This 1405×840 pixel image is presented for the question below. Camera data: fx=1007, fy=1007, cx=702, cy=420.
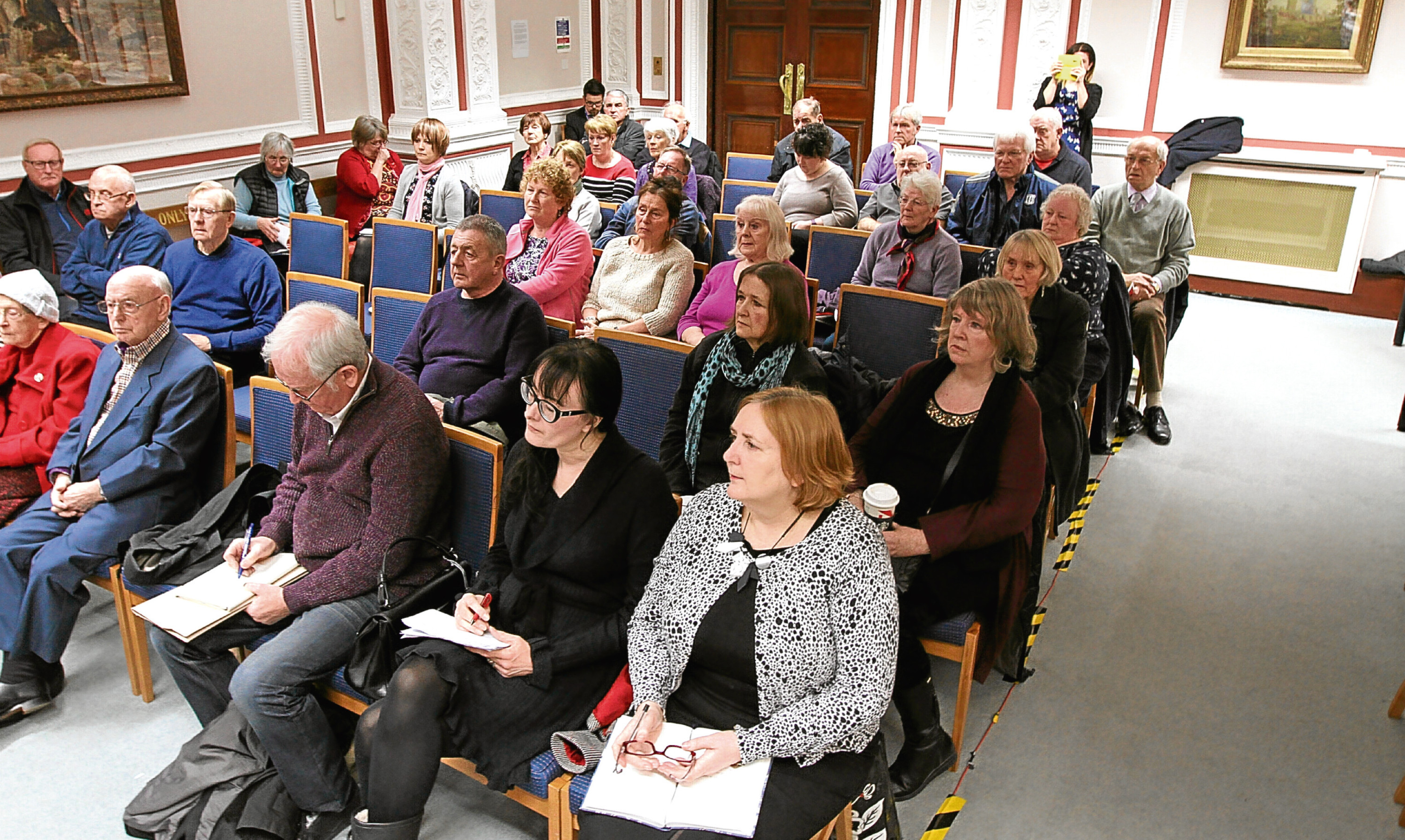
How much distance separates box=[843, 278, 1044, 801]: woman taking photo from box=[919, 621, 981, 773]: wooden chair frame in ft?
0.15

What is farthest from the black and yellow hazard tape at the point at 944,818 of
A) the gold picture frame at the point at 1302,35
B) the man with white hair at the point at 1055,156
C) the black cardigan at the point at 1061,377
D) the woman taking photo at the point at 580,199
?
the gold picture frame at the point at 1302,35

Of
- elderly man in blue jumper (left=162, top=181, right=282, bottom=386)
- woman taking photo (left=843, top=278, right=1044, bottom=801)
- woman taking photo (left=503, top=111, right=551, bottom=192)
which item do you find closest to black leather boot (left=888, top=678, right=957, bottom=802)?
woman taking photo (left=843, top=278, right=1044, bottom=801)

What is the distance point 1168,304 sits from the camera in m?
5.05

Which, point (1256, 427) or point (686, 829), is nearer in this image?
point (686, 829)

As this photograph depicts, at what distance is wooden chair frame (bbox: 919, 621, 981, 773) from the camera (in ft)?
8.50

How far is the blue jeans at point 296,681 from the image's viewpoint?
235cm

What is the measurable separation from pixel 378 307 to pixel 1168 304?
12.4 feet

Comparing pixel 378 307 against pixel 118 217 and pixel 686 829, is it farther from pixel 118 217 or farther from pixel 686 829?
pixel 686 829

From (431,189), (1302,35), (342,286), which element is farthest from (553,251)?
(1302,35)

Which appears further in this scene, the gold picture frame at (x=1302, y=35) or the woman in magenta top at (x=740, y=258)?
the gold picture frame at (x=1302, y=35)

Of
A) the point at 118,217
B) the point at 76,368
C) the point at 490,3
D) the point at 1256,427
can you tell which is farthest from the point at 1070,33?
the point at 76,368

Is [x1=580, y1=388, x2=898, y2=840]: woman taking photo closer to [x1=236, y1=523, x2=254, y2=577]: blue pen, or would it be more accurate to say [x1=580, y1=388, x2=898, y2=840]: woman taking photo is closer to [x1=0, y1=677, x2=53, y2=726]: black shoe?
[x1=236, y1=523, x2=254, y2=577]: blue pen

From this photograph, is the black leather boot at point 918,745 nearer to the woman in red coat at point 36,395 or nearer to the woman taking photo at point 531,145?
the woman in red coat at point 36,395

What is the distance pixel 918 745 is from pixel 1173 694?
91cm
